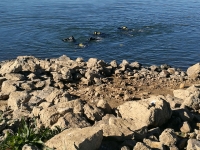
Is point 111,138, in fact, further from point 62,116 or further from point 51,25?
point 51,25

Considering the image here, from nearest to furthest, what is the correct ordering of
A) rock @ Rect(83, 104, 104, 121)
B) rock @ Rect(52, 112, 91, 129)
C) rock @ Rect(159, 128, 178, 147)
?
rock @ Rect(159, 128, 178, 147) → rock @ Rect(52, 112, 91, 129) → rock @ Rect(83, 104, 104, 121)

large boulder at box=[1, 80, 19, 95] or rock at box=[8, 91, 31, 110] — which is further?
large boulder at box=[1, 80, 19, 95]

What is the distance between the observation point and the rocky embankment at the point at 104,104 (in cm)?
818

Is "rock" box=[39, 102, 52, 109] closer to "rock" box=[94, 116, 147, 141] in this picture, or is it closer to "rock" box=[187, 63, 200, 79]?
"rock" box=[94, 116, 147, 141]

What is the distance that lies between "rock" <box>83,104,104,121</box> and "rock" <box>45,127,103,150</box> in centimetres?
217

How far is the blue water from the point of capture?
24.3 m

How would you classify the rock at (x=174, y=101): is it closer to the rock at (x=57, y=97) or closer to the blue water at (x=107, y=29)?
the rock at (x=57, y=97)

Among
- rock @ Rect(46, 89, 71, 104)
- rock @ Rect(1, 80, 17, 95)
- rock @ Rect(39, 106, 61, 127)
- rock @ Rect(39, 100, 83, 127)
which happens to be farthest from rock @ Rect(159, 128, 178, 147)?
rock @ Rect(1, 80, 17, 95)

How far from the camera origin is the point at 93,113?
9.80 meters

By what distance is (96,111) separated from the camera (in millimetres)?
9914

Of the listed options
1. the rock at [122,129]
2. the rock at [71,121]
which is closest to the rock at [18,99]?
the rock at [71,121]

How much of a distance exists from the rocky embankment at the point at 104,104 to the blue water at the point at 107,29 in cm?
560

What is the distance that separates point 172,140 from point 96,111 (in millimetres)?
2352

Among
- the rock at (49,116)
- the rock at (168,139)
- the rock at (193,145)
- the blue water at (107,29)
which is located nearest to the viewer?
the rock at (193,145)
